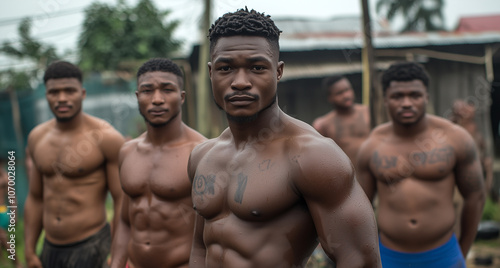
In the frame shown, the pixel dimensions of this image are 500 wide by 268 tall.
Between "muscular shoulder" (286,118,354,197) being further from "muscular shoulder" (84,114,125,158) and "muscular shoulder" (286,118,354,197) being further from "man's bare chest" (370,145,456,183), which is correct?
"muscular shoulder" (84,114,125,158)

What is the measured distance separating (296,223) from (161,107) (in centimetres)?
172

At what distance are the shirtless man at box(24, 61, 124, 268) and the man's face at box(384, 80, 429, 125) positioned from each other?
241cm

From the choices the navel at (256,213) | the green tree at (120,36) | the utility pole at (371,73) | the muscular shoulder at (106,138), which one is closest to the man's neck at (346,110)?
the utility pole at (371,73)

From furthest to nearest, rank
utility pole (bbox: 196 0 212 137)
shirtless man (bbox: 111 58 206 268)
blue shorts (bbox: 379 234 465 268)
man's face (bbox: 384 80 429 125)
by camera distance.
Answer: utility pole (bbox: 196 0 212 137)
man's face (bbox: 384 80 429 125)
blue shorts (bbox: 379 234 465 268)
shirtless man (bbox: 111 58 206 268)

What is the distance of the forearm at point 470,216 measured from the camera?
3711 millimetres

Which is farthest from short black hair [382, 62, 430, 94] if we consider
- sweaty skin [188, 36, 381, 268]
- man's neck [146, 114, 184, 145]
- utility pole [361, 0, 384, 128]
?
sweaty skin [188, 36, 381, 268]

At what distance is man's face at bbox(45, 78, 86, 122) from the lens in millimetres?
4375

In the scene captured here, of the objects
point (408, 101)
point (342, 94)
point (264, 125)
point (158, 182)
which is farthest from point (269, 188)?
point (342, 94)

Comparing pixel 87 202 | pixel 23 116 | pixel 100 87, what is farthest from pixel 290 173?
pixel 23 116

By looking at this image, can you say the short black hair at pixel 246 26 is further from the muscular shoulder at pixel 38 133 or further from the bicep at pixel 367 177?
the muscular shoulder at pixel 38 133

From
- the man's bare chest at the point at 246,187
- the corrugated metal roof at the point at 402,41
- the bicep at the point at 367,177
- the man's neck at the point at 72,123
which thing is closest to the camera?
the man's bare chest at the point at 246,187

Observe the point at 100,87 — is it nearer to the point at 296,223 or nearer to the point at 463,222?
the point at 463,222

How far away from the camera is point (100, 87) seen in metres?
9.75

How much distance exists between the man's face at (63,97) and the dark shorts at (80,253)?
1.12m
